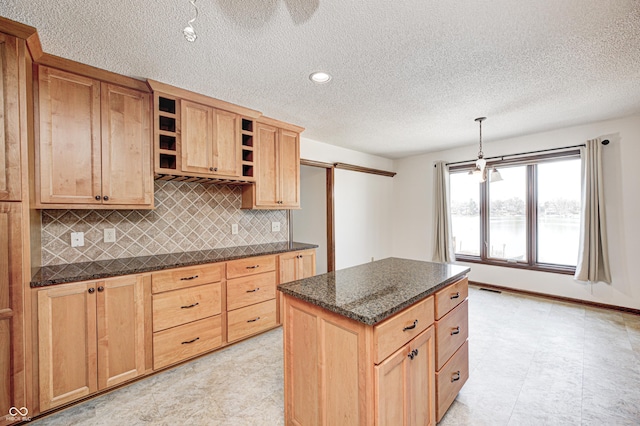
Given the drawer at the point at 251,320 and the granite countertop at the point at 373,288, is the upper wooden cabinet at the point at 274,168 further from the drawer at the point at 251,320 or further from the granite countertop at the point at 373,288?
the granite countertop at the point at 373,288

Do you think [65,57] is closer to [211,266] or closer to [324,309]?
[211,266]

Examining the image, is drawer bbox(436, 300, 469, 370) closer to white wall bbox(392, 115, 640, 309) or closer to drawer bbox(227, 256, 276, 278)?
drawer bbox(227, 256, 276, 278)

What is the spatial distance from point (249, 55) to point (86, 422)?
277 cm

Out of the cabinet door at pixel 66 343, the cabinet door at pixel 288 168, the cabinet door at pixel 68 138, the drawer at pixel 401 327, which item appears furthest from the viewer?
the cabinet door at pixel 288 168

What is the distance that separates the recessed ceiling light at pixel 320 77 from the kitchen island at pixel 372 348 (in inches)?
64.7

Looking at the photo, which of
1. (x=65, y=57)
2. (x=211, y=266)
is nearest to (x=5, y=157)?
(x=65, y=57)

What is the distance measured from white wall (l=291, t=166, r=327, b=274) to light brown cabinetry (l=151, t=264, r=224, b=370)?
2454 mm

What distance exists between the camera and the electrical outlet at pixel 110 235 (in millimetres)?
2367

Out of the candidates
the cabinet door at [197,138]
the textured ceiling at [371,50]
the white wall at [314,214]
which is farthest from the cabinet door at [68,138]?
the white wall at [314,214]

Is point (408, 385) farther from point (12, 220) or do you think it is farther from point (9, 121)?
point (9, 121)

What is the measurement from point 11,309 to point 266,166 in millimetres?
2292

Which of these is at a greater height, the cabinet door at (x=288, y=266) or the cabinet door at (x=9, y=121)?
the cabinet door at (x=9, y=121)

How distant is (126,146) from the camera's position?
88.6 inches

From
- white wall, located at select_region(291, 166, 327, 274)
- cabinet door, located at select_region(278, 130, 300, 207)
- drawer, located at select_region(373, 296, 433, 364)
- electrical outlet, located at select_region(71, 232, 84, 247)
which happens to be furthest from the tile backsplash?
drawer, located at select_region(373, 296, 433, 364)
